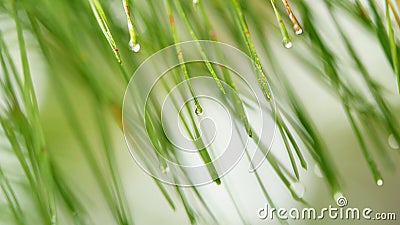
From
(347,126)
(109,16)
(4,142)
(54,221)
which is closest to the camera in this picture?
(54,221)

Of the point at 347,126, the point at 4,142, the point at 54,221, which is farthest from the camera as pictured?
the point at 347,126

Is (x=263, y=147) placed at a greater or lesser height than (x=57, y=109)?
lesser

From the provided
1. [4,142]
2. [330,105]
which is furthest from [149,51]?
[330,105]

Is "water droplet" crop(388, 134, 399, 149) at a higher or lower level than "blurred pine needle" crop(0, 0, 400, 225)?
lower

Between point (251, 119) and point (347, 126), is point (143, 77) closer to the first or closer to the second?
point (251, 119)

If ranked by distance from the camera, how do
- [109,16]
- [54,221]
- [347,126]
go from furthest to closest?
[347,126] < [109,16] < [54,221]

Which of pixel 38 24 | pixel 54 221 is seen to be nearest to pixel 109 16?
pixel 38 24

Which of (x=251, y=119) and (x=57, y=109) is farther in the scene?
(x=57, y=109)

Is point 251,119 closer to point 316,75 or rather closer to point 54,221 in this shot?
point 316,75

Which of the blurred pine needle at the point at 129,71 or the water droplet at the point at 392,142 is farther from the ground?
the blurred pine needle at the point at 129,71
